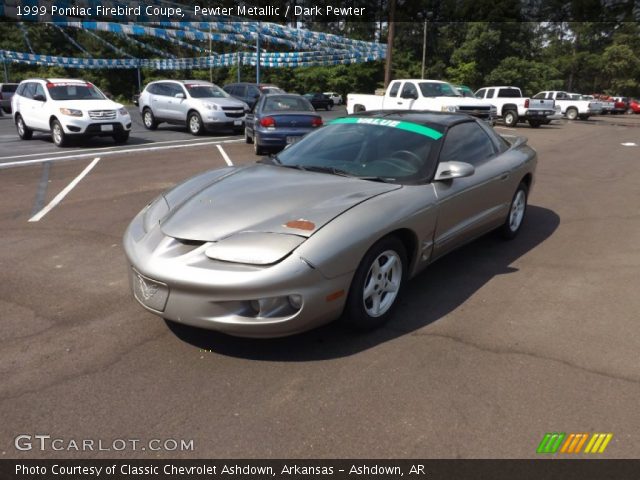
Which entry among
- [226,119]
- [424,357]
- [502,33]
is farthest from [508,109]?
[502,33]

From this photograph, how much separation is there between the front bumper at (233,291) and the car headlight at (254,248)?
36mm

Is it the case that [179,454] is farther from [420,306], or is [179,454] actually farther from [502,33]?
[502,33]

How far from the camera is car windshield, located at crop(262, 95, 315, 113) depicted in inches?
509

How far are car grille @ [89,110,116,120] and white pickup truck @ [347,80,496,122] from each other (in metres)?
8.61

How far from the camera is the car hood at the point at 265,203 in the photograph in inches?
128

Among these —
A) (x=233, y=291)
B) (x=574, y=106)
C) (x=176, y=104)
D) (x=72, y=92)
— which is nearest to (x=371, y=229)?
(x=233, y=291)

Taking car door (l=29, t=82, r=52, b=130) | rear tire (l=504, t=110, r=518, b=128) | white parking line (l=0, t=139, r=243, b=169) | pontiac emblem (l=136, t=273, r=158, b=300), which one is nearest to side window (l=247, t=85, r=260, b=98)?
white parking line (l=0, t=139, r=243, b=169)

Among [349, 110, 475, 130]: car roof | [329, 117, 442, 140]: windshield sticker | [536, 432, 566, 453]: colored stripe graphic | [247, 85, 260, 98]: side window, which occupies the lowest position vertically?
[536, 432, 566, 453]: colored stripe graphic

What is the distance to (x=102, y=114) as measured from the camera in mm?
13109

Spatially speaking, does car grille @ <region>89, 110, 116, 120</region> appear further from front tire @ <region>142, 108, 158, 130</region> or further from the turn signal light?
front tire @ <region>142, 108, 158, 130</region>

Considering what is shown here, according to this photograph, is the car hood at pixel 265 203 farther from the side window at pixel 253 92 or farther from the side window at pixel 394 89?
the side window at pixel 253 92

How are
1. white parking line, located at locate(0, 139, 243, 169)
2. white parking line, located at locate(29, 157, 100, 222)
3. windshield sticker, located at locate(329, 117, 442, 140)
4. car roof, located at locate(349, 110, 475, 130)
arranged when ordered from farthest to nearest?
1. white parking line, located at locate(0, 139, 243, 169)
2. white parking line, located at locate(29, 157, 100, 222)
3. car roof, located at locate(349, 110, 475, 130)
4. windshield sticker, located at locate(329, 117, 442, 140)

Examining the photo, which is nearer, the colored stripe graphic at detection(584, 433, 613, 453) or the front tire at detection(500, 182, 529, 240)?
the colored stripe graphic at detection(584, 433, 613, 453)

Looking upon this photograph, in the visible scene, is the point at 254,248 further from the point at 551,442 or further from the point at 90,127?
the point at 90,127
